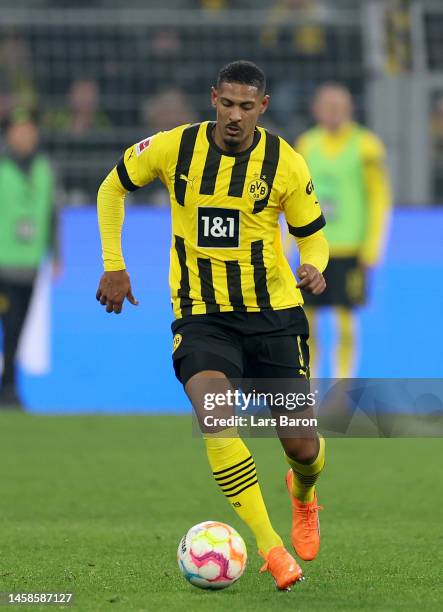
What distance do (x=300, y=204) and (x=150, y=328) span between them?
6439 millimetres

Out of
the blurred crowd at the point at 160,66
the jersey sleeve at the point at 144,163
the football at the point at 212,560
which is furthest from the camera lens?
the blurred crowd at the point at 160,66

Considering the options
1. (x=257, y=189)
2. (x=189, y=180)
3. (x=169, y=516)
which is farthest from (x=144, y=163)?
(x=169, y=516)

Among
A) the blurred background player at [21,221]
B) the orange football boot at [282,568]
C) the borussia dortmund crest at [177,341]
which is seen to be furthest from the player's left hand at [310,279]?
the blurred background player at [21,221]

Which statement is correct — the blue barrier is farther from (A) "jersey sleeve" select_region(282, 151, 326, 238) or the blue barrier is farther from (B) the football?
(B) the football

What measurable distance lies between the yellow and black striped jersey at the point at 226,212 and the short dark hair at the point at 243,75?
0.29 metres

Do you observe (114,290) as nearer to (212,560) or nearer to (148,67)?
(212,560)

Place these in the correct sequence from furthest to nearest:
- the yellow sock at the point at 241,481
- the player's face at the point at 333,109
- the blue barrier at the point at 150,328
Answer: the blue barrier at the point at 150,328, the player's face at the point at 333,109, the yellow sock at the point at 241,481

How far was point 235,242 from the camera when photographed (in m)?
5.57

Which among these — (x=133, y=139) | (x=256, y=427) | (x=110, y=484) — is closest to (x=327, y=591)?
(x=256, y=427)

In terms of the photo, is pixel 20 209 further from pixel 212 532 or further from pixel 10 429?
pixel 212 532

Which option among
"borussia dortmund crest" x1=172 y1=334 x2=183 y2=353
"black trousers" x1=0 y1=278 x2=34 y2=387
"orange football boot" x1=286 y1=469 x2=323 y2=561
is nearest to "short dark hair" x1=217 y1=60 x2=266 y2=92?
"borussia dortmund crest" x1=172 y1=334 x2=183 y2=353

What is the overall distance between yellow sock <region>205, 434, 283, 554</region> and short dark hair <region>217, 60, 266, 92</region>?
1.36 metres

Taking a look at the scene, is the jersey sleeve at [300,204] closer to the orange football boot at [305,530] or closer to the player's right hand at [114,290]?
the player's right hand at [114,290]

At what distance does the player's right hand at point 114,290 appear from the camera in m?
5.55
